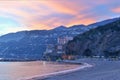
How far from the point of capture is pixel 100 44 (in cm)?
14450

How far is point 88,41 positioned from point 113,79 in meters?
131

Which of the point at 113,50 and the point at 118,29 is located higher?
the point at 118,29

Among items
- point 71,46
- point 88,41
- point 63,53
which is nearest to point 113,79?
point 88,41

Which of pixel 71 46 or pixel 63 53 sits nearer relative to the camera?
pixel 71 46

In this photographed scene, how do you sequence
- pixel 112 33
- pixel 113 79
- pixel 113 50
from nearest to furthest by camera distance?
pixel 113 79, pixel 113 50, pixel 112 33

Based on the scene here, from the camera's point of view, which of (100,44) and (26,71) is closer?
(26,71)

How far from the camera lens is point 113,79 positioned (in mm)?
25844

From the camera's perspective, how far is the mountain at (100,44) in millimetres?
135913

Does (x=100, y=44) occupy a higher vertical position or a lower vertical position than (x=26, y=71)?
higher

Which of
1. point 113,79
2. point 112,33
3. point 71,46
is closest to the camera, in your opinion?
point 113,79

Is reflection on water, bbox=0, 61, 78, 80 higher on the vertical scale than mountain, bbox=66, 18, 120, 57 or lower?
lower

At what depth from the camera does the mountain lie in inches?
5351

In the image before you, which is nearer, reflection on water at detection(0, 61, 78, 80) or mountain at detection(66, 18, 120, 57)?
reflection on water at detection(0, 61, 78, 80)

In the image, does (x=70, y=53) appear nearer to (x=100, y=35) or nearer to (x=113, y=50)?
(x=100, y=35)
